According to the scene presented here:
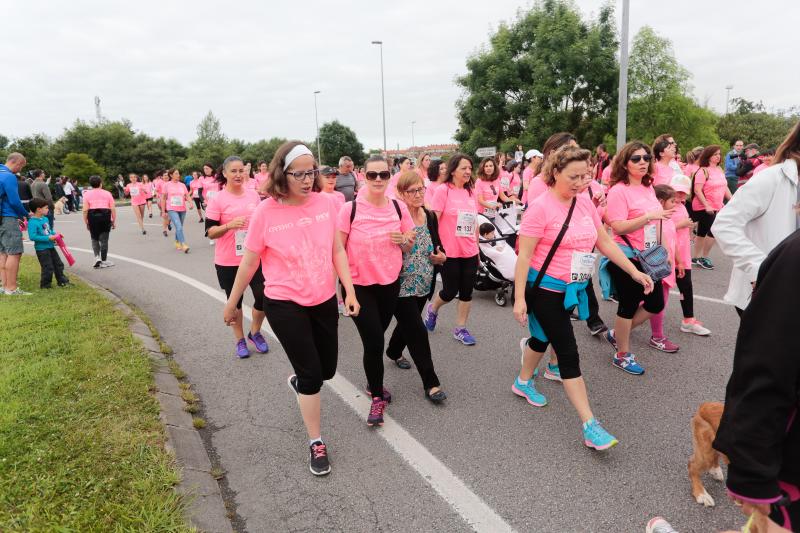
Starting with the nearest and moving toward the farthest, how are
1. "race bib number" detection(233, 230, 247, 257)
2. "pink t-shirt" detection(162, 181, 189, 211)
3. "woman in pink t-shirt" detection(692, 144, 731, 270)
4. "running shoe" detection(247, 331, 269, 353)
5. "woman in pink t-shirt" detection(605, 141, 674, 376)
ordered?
1. "woman in pink t-shirt" detection(605, 141, 674, 376)
2. "race bib number" detection(233, 230, 247, 257)
3. "running shoe" detection(247, 331, 269, 353)
4. "woman in pink t-shirt" detection(692, 144, 731, 270)
5. "pink t-shirt" detection(162, 181, 189, 211)

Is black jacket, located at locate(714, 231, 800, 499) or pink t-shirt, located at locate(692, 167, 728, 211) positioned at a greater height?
pink t-shirt, located at locate(692, 167, 728, 211)

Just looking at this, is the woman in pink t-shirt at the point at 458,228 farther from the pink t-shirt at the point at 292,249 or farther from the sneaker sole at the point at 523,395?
the pink t-shirt at the point at 292,249

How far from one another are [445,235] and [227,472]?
9.83 ft

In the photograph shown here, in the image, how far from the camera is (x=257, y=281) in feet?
16.3

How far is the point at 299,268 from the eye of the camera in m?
3.12

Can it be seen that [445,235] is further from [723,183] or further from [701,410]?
[723,183]

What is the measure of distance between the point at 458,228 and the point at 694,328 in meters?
2.61

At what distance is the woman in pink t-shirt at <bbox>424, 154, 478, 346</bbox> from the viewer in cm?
513

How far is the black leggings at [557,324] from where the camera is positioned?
3.31m

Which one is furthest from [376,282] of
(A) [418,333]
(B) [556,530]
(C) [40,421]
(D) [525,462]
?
(C) [40,421]

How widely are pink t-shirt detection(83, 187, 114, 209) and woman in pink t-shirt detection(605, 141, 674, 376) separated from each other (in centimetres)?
948

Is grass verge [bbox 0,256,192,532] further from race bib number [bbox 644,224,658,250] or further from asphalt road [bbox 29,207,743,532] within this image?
race bib number [bbox 644,224,658,250]

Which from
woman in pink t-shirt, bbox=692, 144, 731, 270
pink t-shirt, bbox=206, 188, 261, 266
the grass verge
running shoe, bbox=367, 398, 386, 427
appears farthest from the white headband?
woman in pink t-shirt, bbox=692, 144, 731, 270

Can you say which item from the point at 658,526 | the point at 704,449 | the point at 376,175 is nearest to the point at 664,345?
the point at 704,449
